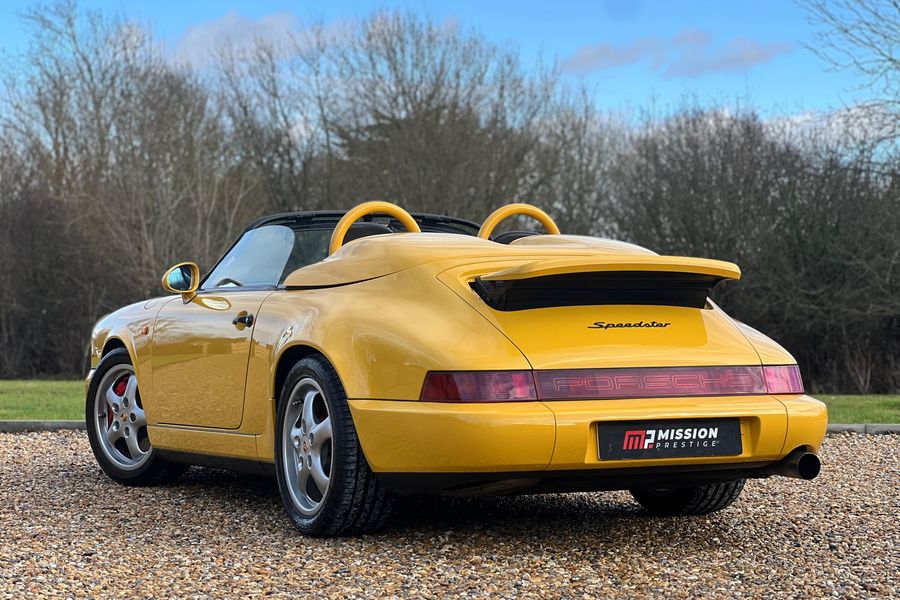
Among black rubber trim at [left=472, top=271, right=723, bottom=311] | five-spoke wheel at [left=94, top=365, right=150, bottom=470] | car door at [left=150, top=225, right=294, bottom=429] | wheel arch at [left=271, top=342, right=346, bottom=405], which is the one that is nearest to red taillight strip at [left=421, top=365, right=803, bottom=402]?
black rubber trim at [left=472, top=271, right=723, bottom=311]

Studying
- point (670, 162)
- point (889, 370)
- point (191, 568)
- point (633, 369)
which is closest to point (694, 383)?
point (633, 369)

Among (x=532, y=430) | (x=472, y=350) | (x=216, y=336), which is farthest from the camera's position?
(x=216, y=336)

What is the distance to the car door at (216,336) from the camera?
5.41m

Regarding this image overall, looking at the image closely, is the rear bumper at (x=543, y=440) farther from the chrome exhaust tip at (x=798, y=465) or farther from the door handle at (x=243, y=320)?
the door handle at (x=243, y=320)

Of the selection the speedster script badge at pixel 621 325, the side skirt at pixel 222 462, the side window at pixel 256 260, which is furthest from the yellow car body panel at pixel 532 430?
the side window at pixel 256 260

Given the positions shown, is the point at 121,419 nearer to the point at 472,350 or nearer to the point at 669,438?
the point at 472,350

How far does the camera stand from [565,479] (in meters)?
4.20

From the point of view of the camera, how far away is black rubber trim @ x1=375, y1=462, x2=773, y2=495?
4.16 m

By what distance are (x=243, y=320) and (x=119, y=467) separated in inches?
69.5

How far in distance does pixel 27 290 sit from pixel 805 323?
20.7 m

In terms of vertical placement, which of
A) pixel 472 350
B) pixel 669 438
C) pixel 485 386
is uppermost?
pixel 472 350

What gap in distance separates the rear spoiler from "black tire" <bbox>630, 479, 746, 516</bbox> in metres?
1.11

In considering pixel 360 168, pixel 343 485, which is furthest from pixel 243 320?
pixel 360 168

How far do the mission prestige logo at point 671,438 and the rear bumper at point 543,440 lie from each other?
56 millimetres
